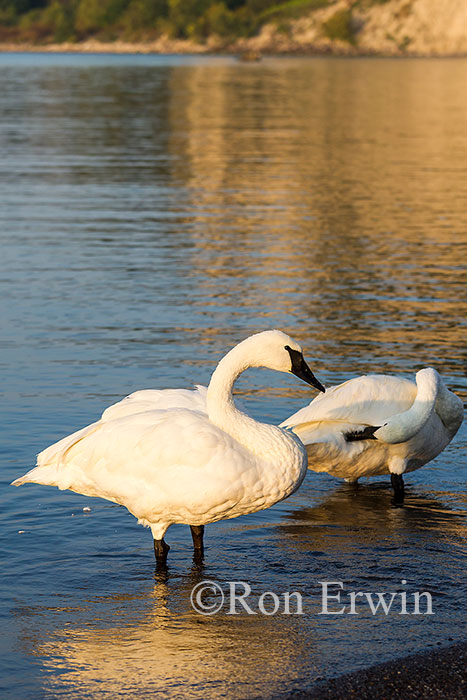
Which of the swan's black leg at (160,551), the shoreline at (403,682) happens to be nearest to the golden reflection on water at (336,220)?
the swan's black leg at (160,551)

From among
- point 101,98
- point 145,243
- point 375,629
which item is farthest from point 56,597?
point 101,98

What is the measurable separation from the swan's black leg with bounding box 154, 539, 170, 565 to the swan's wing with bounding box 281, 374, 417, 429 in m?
1.88

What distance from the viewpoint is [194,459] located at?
7.10 metres

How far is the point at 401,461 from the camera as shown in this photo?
30.8 ft

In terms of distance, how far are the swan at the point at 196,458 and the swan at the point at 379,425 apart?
5.28 feet

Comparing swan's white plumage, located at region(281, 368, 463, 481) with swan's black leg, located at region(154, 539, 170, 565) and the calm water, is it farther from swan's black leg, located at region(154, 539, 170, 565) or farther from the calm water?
swan's black leg, located at region(154, 539, 170, 565)

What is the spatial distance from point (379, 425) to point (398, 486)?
560 mm

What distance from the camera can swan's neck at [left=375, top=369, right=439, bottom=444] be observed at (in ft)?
29.6

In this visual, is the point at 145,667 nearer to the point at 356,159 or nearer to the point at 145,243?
the point at 145,243

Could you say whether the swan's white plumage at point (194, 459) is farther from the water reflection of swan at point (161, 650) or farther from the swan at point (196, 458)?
the water reflection of swan at point (161, 650)

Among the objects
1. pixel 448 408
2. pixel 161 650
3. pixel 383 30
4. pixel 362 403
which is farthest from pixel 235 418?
pixel 383 30

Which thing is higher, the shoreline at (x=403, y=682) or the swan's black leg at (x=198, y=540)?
the shoreline at (x=403, y=682)

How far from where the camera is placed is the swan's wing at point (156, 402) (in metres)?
7.84

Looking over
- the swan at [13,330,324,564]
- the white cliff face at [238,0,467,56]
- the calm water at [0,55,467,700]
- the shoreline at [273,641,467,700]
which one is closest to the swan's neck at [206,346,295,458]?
the swan at [13,330,324,564]
